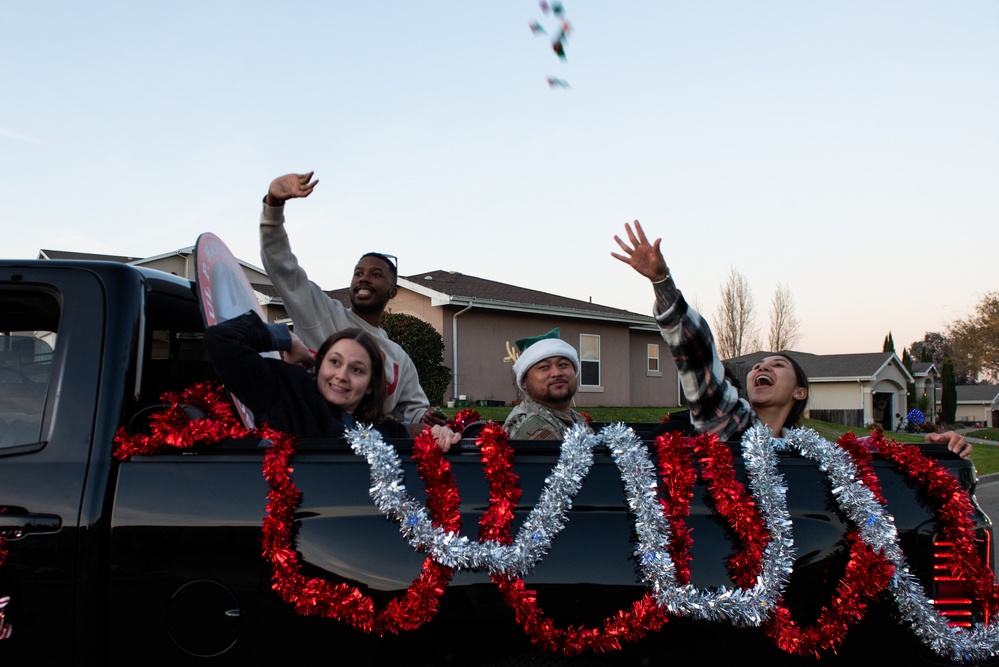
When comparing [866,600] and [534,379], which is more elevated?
[534,379]

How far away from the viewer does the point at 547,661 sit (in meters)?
1.99

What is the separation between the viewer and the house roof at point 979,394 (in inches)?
2373

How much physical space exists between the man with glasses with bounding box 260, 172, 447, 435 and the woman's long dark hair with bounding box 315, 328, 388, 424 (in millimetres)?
318

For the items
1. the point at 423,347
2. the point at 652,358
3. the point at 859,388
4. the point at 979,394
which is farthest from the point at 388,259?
the point at 979,394

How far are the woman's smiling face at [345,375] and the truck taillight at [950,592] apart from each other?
1.89 meters

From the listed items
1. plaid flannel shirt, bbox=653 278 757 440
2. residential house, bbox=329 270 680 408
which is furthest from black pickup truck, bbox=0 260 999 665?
residential house, bbox=329 270 680 408

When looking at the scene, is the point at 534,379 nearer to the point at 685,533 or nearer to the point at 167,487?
the point at 685,533

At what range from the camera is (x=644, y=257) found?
2918mm

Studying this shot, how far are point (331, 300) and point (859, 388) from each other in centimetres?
3988

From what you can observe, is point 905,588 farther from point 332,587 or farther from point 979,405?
point 979,405

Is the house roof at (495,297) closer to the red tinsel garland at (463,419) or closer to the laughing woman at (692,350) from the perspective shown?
the red tinsel garland at (463,419)

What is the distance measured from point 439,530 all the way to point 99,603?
2.90ft

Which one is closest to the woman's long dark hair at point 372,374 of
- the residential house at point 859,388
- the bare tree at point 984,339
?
the residential house at point 859,388

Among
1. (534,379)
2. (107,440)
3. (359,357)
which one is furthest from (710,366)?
(107,440)
